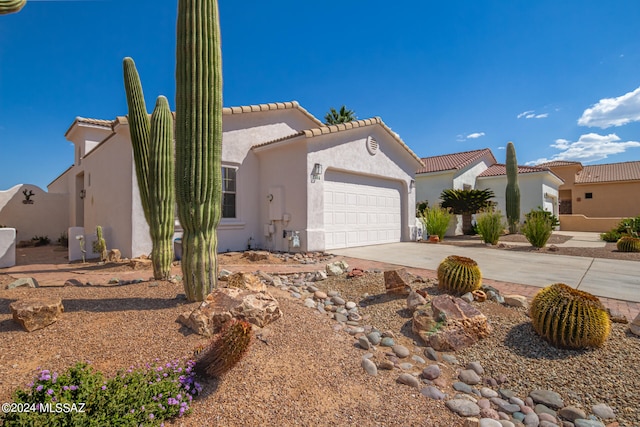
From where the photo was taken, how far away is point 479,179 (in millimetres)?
20859

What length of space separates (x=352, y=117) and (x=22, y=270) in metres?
23.3

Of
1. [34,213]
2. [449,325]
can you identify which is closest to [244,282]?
[449,325]

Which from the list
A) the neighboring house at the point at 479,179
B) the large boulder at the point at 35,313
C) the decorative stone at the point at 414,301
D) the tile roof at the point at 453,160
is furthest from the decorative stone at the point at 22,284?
the tile roof at the point at 453,160

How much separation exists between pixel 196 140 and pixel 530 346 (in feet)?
14.9

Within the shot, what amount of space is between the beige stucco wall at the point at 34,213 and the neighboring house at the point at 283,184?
15.6ft

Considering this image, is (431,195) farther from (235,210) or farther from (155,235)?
(155,235)

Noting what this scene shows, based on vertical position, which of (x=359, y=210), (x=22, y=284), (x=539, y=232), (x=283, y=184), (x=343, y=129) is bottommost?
(x=22, y=284)

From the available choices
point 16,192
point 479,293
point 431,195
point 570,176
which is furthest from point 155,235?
point 570,176

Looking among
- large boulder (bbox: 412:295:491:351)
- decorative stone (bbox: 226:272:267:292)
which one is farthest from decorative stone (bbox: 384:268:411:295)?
decorative stone (bbox: 226:272:267:292)

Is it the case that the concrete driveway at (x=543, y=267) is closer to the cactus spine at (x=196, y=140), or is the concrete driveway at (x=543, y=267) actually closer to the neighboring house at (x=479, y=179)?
the cactus spine at (x=196, y=140)

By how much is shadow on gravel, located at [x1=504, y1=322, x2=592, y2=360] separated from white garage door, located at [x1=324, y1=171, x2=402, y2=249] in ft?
21.1

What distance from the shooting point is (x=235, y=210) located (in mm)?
9883

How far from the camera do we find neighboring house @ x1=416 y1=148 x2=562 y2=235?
18.5m

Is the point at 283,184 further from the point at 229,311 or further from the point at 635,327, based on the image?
the point at 635,327
